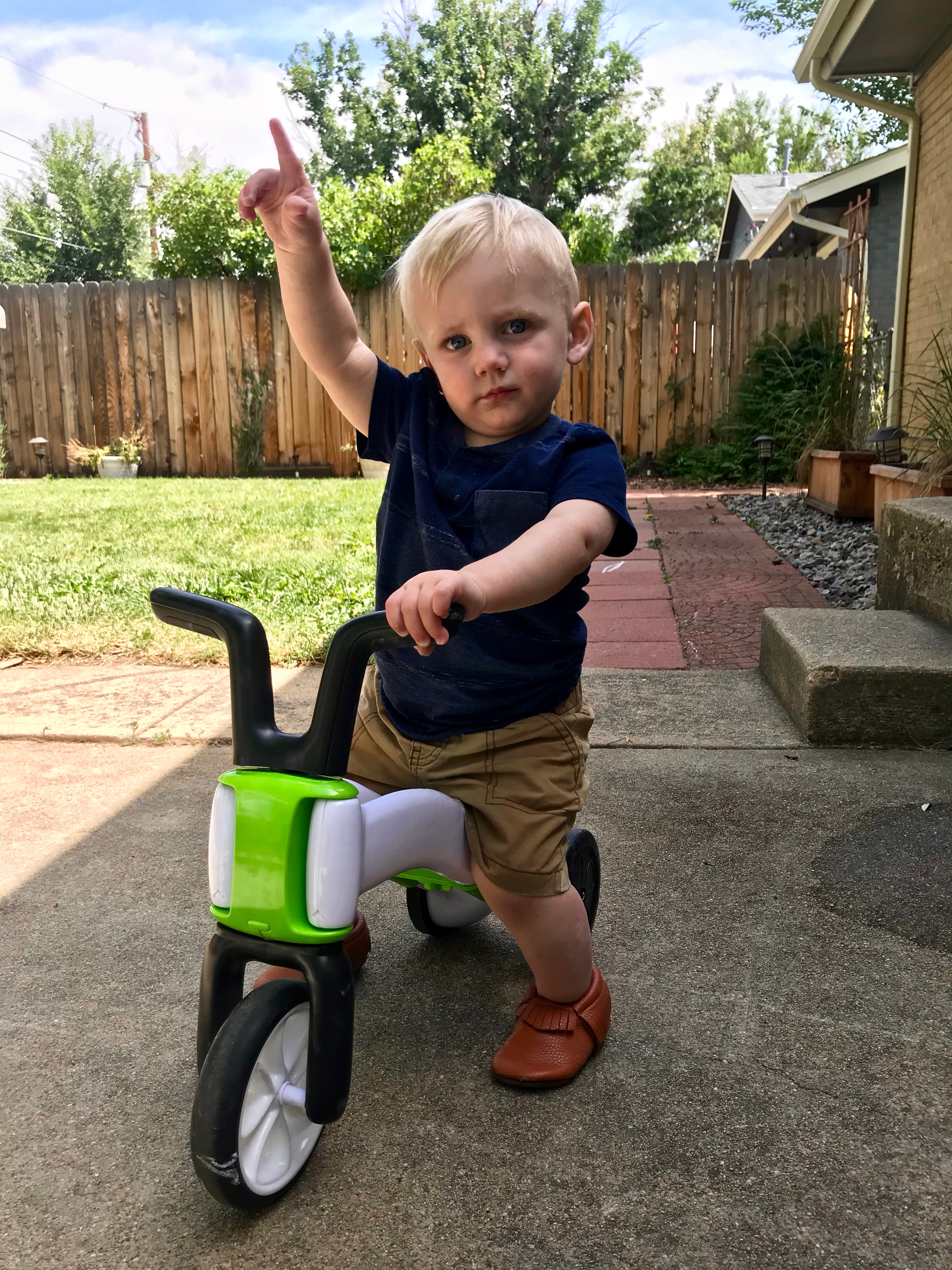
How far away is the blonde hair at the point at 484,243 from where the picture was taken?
4.73ft

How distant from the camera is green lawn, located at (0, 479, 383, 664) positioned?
3.78 m

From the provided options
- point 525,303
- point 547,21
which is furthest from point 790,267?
point 547,21

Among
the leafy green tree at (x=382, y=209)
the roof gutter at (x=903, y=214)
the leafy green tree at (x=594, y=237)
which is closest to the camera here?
the roof gutter at (x=903, y=214)

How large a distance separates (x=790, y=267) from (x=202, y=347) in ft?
19.3

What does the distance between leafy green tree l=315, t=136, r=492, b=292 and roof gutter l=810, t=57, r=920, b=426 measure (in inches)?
167

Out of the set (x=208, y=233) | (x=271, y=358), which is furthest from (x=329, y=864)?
(x=208, y=233)

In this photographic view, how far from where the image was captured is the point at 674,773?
103 inches

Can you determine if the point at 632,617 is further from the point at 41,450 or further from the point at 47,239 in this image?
the point at 47,239

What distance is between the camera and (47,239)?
35.8 metres

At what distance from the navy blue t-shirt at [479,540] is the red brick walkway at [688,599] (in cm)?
197

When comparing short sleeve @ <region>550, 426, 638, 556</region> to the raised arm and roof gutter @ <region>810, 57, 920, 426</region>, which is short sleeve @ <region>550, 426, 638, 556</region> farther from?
roof gutter @ <region>810, 57, 920, 426</region>

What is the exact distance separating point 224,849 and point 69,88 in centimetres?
3884

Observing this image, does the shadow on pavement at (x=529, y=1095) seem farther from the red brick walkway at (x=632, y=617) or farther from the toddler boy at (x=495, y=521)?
the red brick walkway at (x=632, y=617)

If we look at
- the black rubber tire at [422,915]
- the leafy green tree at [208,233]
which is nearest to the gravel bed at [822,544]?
the black rubber tire at [422,915]
